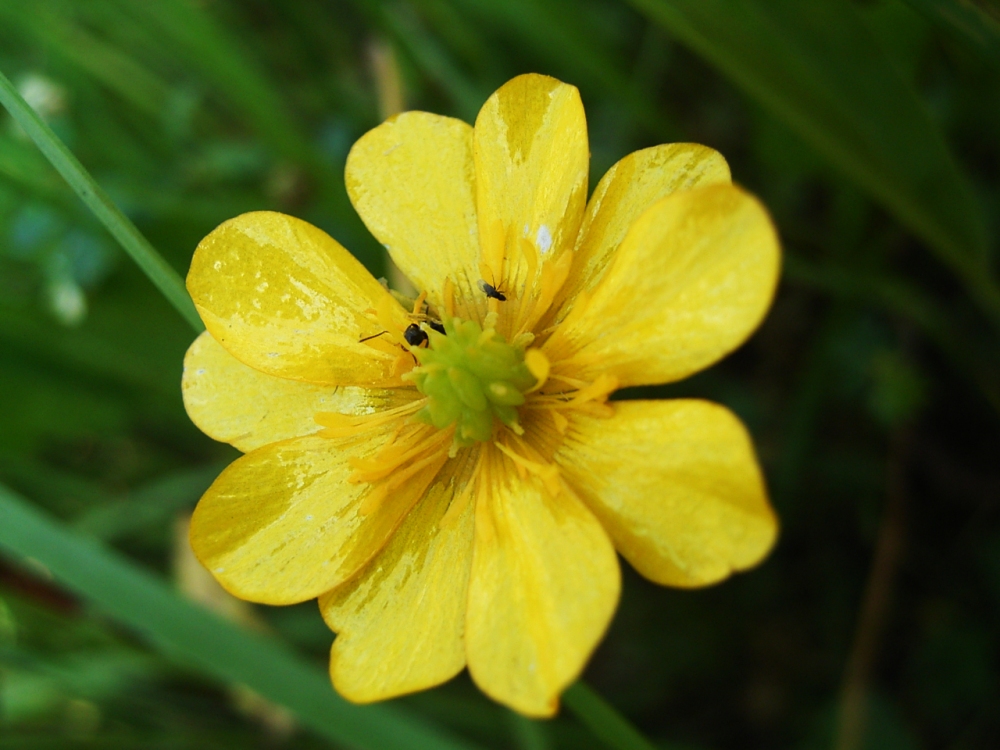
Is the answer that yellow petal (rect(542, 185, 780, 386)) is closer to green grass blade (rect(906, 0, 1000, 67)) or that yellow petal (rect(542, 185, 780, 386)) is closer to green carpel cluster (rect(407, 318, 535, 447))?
green carpel cluster (rect(407, 318, 535, 447))

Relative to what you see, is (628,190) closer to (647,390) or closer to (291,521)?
(291,521)

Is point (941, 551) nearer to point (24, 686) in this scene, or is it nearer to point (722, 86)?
point (722, 86)

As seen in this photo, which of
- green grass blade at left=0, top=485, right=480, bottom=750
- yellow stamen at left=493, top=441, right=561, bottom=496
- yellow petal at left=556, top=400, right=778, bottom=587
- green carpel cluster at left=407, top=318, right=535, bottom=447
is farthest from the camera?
green grass blade at left=0, top=485, right=480, bottom=750

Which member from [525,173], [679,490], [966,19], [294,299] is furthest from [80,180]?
[966,19]

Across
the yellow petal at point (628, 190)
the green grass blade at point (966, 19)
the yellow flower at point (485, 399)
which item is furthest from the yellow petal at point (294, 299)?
the green grass blade at point (966, 19)

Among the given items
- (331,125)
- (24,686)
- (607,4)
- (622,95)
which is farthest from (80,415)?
(607,4)

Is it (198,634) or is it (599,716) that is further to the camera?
(198,634)

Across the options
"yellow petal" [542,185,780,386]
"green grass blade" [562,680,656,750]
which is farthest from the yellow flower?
"green grass blade" [562,680,656,750]
